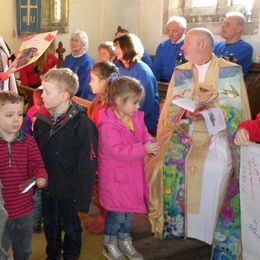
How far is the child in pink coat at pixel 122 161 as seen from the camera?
2584 millimetres

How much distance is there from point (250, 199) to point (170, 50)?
11.3 ft

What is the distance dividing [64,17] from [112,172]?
21.2 feet

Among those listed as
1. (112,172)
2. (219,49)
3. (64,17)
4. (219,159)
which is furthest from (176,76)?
(64,17)

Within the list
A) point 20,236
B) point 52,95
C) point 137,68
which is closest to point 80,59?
point 137,68

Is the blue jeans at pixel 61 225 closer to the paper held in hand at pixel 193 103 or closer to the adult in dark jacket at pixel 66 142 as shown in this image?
the adult in dark jacket at pixel 66 142

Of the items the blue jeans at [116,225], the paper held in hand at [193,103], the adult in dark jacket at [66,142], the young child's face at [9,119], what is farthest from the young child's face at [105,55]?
the young child's face at [9,119]

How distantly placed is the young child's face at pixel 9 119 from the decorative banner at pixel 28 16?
23.9 ft

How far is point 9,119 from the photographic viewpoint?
2.18m

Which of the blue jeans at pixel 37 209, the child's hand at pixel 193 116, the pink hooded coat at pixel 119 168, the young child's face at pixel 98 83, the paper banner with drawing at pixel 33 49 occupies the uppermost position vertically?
the paper banner with drawing at pixel 33 49

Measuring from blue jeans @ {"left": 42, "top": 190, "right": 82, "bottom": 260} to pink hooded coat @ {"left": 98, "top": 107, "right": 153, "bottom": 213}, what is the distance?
25 centimetres

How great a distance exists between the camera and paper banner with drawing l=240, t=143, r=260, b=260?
2.54 m

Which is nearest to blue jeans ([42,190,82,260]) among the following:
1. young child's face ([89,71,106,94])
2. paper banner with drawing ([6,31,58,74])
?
paper banner with drawing ([6,31,58,74])

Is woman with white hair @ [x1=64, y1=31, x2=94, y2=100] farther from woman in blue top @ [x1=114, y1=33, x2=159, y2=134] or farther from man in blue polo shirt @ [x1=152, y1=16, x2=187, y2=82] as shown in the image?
woman in blue top @ [x1=114, y1=33, x2=159, y2=134]

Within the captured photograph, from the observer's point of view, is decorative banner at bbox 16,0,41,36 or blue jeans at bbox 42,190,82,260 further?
decorative banner at bbox 16,0,41,36
